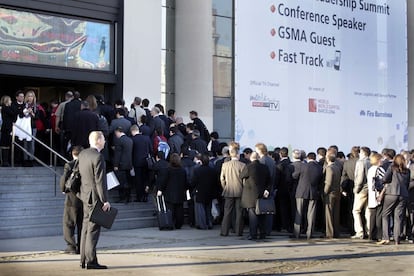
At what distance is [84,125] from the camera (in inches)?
695

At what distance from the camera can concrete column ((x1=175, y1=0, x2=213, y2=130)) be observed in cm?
2584

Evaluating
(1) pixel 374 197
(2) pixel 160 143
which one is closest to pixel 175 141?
(2) pixel 160 143

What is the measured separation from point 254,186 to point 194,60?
10.5m

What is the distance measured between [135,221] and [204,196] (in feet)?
5.32

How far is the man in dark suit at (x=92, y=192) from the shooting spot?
1177 cm

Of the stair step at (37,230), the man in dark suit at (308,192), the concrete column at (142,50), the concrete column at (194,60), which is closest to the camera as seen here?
the stair step at (37,230)

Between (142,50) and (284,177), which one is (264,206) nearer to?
(284,177)

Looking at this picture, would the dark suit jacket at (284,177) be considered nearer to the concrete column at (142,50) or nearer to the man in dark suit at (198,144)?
the man in dark suit at (198,144)

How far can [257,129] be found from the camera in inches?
1043

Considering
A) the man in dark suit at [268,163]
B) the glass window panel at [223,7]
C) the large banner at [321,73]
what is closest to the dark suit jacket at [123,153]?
the man in dark suit at [268,163]

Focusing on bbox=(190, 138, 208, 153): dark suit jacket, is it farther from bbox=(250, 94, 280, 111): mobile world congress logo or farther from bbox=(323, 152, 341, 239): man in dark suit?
bbox=(250, 94, 280, 111): mobile world congress logo

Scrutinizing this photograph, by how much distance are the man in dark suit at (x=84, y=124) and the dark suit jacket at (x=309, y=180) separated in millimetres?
4609

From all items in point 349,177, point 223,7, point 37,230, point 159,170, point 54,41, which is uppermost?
point 223,7

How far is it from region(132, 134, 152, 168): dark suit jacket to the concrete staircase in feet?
3.25
